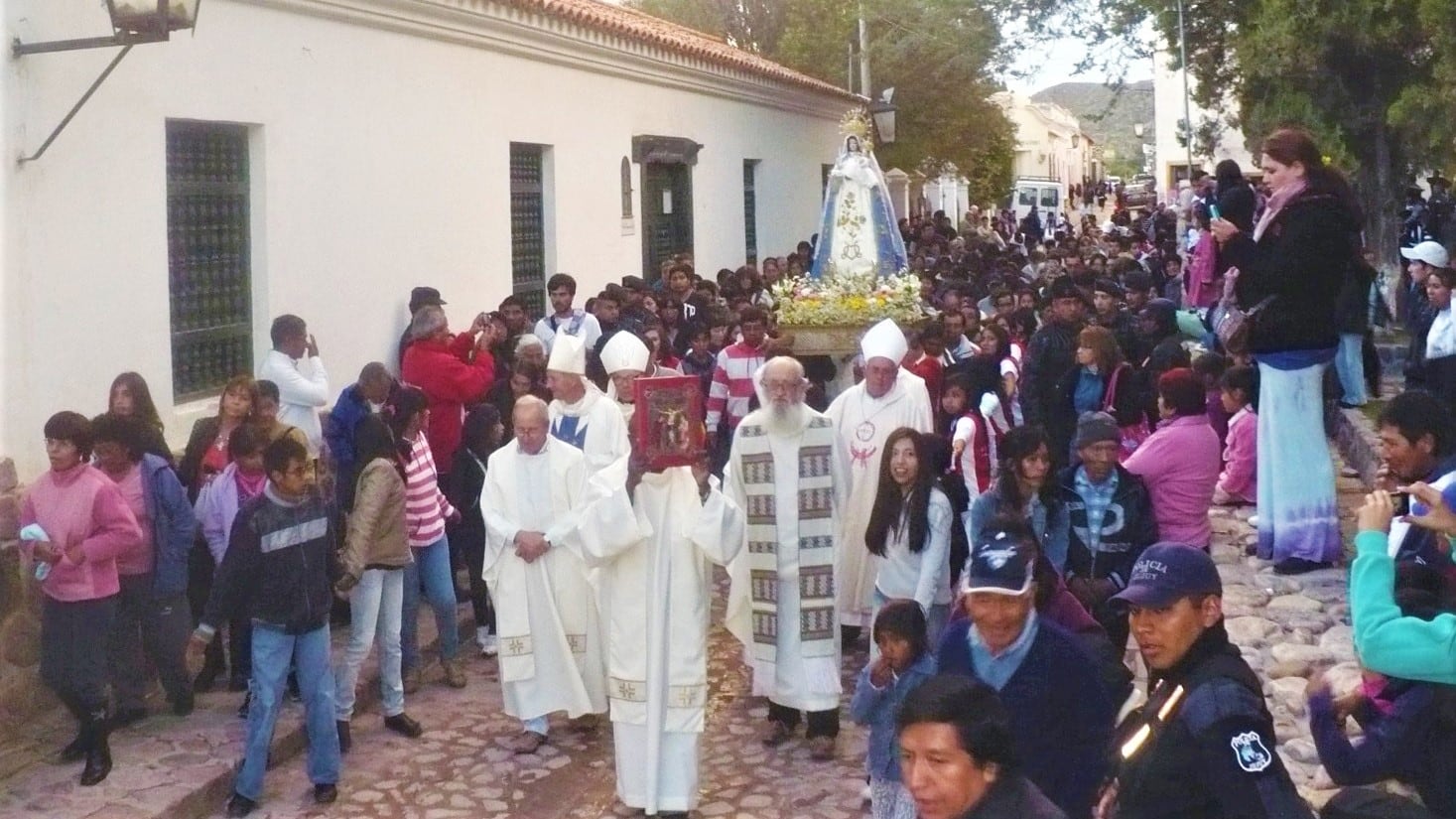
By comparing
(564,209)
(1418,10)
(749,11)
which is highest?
(749,11)

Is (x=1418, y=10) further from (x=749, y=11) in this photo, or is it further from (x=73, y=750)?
(x=749, y=11)

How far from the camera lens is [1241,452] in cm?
1108

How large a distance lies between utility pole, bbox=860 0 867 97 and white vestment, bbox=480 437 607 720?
72.7ft

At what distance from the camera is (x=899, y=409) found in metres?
8.38

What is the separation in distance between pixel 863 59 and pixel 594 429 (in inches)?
876

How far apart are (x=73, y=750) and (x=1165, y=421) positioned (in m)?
4.90

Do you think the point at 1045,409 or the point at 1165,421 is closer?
the point at 1165,421

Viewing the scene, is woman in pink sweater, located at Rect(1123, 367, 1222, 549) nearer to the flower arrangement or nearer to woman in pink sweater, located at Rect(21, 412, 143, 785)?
woman in pink sweater, located at Rect(21, 412, 143, 785)

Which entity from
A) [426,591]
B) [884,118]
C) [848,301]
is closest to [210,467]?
[426,591]

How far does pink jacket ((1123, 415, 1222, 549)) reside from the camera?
6.84 metres

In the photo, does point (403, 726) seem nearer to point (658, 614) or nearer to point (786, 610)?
point (658, 614)

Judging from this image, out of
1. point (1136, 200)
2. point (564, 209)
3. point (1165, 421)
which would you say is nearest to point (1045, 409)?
point (1165, 421)

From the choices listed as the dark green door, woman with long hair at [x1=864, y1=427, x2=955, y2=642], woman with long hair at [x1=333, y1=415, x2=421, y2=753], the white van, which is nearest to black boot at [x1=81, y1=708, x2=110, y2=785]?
woman with long hair at [x1=333, y1=415, x2=421, y2=753]

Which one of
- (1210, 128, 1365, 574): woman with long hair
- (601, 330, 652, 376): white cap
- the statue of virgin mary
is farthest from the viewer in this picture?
the statue of virgin mary
